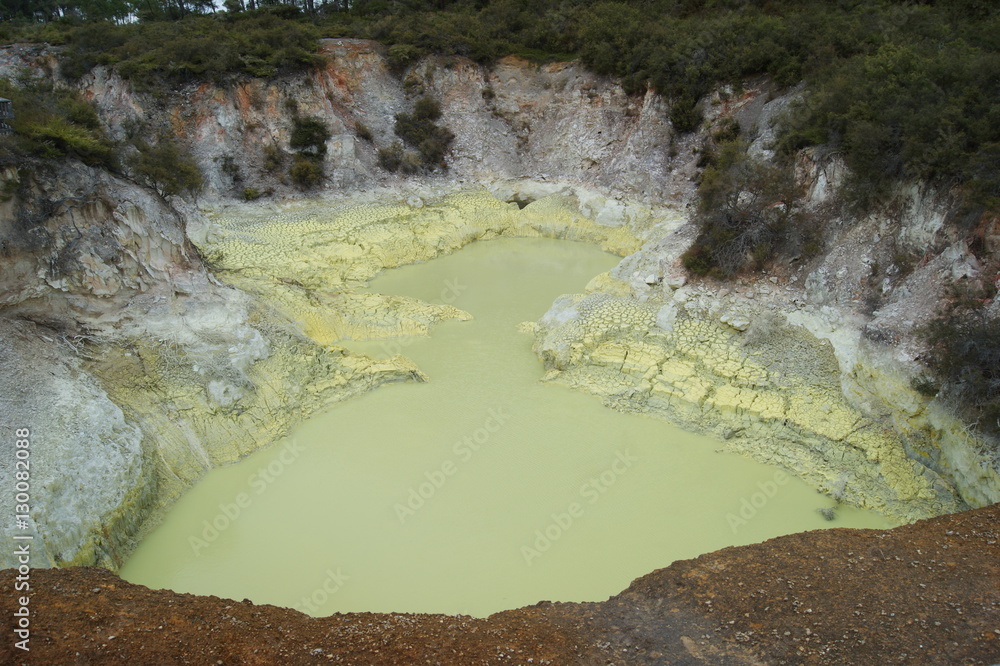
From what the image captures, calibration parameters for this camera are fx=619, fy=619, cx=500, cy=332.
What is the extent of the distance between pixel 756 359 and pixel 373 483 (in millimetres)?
8140

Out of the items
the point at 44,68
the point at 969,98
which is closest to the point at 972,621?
the point at 969,98

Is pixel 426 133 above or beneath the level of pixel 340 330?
above

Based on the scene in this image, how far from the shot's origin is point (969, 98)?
39.8 feet

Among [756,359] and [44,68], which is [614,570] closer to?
[756,359]
